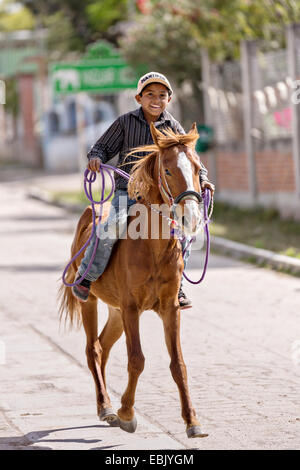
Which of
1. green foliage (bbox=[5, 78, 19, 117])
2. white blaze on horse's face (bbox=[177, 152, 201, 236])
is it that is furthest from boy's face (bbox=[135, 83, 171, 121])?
green foliage (bbox=[5, 78, 19, 117])

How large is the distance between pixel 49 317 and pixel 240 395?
13.0ft

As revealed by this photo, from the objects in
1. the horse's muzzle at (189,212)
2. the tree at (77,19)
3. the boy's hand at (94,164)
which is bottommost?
the horse's muzzle at (189,212)

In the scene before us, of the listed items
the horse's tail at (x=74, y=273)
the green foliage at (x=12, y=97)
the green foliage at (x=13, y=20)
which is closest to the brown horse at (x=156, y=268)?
the horse's tail at (x=74, y=273)

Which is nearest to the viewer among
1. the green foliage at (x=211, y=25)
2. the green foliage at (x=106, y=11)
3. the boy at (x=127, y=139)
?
the boy at (x=127, y=139)

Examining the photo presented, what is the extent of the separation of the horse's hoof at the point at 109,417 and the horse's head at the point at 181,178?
151cm

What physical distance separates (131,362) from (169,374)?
1.84 meters

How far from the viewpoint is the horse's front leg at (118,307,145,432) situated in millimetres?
6367

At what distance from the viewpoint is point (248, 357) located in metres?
8.77

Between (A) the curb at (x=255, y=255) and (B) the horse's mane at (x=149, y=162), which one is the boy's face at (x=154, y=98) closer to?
(B) the horse's mane at (x=149, y=162)

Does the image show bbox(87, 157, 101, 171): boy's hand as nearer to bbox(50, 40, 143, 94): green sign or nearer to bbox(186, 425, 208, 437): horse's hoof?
bbox(186, 425, 208, 437): horse's hoof

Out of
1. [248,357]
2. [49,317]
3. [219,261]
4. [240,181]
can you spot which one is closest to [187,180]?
[248,357]

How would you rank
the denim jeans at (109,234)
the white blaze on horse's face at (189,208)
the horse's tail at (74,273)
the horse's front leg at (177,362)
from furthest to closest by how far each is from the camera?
the horse's tail at (74,273) → the denim jeans at (109,234) → the horse's front leg at (177,362) → the white blaze on horse's face at (189,208)

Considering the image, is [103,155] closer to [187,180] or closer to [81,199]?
[187,180]

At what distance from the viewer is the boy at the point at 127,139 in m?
6.73
